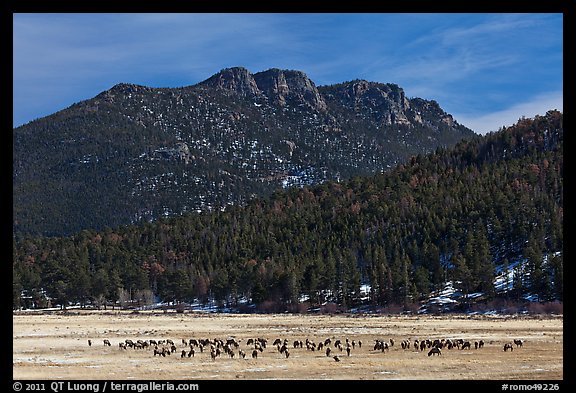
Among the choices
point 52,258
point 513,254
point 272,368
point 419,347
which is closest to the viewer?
point 272,368

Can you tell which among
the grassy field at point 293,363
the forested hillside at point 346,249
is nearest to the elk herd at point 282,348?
the grassy field at point 293,363

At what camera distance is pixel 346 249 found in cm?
14075

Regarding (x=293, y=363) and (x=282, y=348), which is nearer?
(x=293, y=363)

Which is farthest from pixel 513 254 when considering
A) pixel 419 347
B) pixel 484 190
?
pixel 419 347

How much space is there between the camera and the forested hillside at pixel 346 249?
369 ft

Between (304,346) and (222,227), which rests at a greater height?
(222,227)

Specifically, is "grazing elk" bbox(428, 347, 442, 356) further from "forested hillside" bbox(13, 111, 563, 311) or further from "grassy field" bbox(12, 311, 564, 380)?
"forested hillside" bbox(13, 111, 563, 311)

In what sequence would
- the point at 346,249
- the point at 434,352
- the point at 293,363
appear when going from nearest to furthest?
the point at 293,363, the point at 434,352, the point at 346,249

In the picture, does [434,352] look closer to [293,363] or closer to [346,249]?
[293,363]

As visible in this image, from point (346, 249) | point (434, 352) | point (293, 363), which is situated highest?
point (346, 249)

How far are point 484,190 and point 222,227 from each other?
69421 millimetres

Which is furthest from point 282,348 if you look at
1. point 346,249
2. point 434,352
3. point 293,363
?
point 346,249
